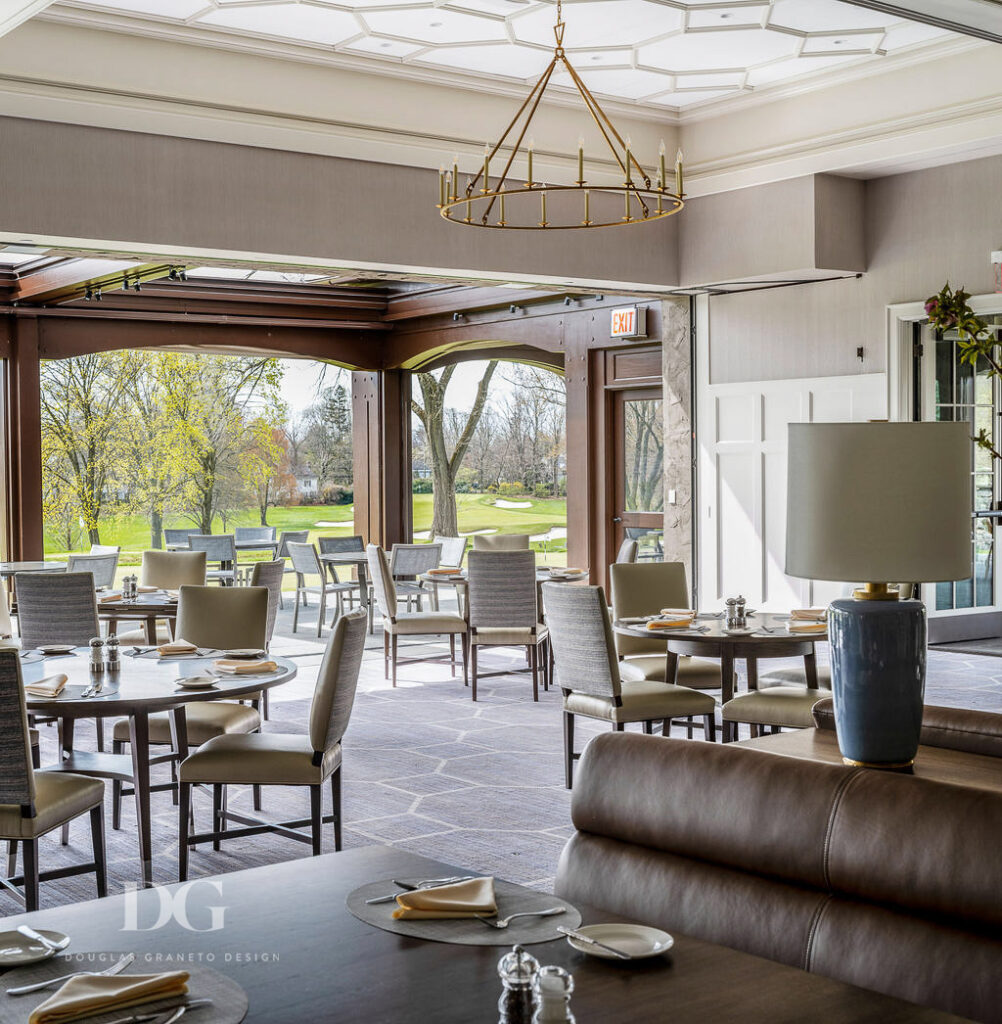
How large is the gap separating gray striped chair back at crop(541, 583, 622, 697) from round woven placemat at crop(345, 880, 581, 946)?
10.2 feet

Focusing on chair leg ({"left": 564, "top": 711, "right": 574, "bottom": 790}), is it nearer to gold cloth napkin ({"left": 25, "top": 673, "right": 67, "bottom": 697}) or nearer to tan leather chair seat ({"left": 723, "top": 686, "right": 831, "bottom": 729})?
tan leather chair seat ({"left": 723, "top": 686, "right": 831, "bottom": 729})

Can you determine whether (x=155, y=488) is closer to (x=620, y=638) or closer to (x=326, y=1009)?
(x=620, y=638)

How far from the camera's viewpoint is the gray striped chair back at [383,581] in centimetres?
869

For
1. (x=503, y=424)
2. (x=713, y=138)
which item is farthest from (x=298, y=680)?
(x=503, y=424)

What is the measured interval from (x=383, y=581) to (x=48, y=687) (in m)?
4.56

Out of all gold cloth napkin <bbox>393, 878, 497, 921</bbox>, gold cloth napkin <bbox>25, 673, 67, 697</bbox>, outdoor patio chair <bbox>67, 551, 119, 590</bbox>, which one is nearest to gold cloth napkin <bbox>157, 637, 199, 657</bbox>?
gold cloth napkin <bbox>25, 673, 67, 697</bbox>

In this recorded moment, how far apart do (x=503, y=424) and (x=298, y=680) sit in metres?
6.71

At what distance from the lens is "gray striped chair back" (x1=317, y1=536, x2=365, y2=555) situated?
478 inches

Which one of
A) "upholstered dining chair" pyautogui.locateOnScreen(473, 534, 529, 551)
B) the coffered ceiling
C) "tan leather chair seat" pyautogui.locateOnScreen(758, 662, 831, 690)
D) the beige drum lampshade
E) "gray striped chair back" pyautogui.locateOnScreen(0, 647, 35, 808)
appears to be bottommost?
"tan leather chair seat" pyautogui.locateOnScreen(758, 662, 831, 690)

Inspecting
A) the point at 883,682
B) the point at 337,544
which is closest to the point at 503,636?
the point at 337,544

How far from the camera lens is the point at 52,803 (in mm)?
3850

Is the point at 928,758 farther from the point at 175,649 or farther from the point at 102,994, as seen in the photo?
the point at 175,649

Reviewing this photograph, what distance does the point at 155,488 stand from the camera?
15.0m

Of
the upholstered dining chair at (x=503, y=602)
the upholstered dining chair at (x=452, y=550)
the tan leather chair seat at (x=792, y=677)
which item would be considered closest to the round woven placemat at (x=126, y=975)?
the tan leather chair seat at (x=792, y=677)
